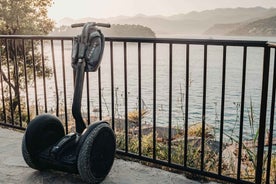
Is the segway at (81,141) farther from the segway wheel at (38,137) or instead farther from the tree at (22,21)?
the tree at (22,21)

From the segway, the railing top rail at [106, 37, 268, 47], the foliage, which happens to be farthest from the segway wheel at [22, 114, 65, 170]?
the foliage

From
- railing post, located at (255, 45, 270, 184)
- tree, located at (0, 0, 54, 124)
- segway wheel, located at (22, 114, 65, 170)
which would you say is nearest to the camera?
railing post, located at (255, 45, 270, 184)

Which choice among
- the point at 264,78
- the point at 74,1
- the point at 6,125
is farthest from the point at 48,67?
the point at 264,78

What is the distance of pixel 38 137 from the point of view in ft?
8.12

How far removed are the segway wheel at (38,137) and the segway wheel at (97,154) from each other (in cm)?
40

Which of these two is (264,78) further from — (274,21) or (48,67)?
(274,21)

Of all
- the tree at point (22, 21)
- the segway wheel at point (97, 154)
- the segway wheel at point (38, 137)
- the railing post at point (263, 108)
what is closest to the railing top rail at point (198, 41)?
the railing post at point (263, 108)

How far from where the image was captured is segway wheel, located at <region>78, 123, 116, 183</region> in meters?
2.24

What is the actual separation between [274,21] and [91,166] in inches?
809

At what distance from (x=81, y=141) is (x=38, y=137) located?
39 cm

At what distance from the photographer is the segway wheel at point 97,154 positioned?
2.24m

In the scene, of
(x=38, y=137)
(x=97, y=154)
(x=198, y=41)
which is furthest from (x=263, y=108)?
(x=38, y=137)

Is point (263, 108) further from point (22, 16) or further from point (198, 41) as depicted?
point (22, 16)

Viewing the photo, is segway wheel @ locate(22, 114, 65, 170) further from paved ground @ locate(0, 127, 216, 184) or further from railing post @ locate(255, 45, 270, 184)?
railing post @ locate(255, 45, 270, 184)
